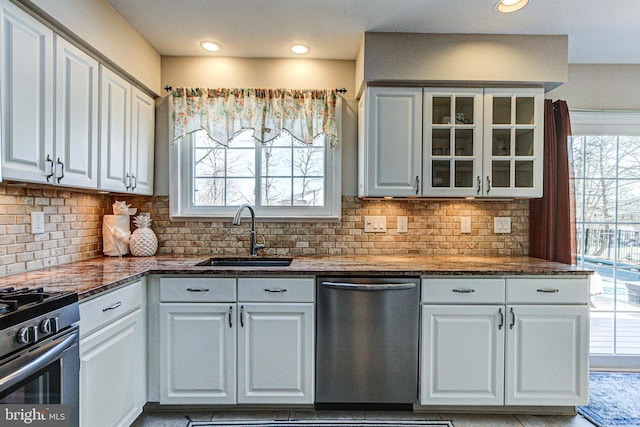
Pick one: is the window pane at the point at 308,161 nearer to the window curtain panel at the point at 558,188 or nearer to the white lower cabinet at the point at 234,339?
the white lower cabinet at the point at 234,339

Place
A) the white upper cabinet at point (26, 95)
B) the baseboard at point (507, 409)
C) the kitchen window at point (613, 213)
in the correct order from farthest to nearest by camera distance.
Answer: the kitchen window at point (613, 213) < the baseboard at point (507, 409) < the white upper cabinet at point (26, 95)

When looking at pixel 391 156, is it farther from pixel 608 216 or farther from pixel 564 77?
pixel 608 216

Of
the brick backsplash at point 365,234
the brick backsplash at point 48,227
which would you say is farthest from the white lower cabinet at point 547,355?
the brick backsplash at point 48,227

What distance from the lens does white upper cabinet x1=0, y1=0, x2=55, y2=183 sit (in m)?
1.49

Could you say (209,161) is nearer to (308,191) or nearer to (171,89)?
(171,89)

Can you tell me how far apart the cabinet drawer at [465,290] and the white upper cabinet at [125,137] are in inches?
77.9

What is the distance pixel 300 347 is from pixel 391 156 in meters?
1.35

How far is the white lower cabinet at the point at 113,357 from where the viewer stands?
1.59 meters

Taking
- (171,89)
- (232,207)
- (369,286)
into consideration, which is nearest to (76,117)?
(171,89)

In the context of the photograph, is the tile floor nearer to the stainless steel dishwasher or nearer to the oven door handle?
the stainless steel dishwasher

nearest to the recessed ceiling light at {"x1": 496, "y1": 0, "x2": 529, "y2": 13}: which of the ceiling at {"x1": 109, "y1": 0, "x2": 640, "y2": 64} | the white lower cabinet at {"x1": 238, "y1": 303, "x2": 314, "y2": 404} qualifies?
the ceiling at {"x1": 109, "y1": 0, "x2": 640, "y2": 64}

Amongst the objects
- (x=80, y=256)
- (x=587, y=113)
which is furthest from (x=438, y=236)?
(x=80, y=256)

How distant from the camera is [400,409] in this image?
2242 mm

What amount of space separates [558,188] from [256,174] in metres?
2.25
